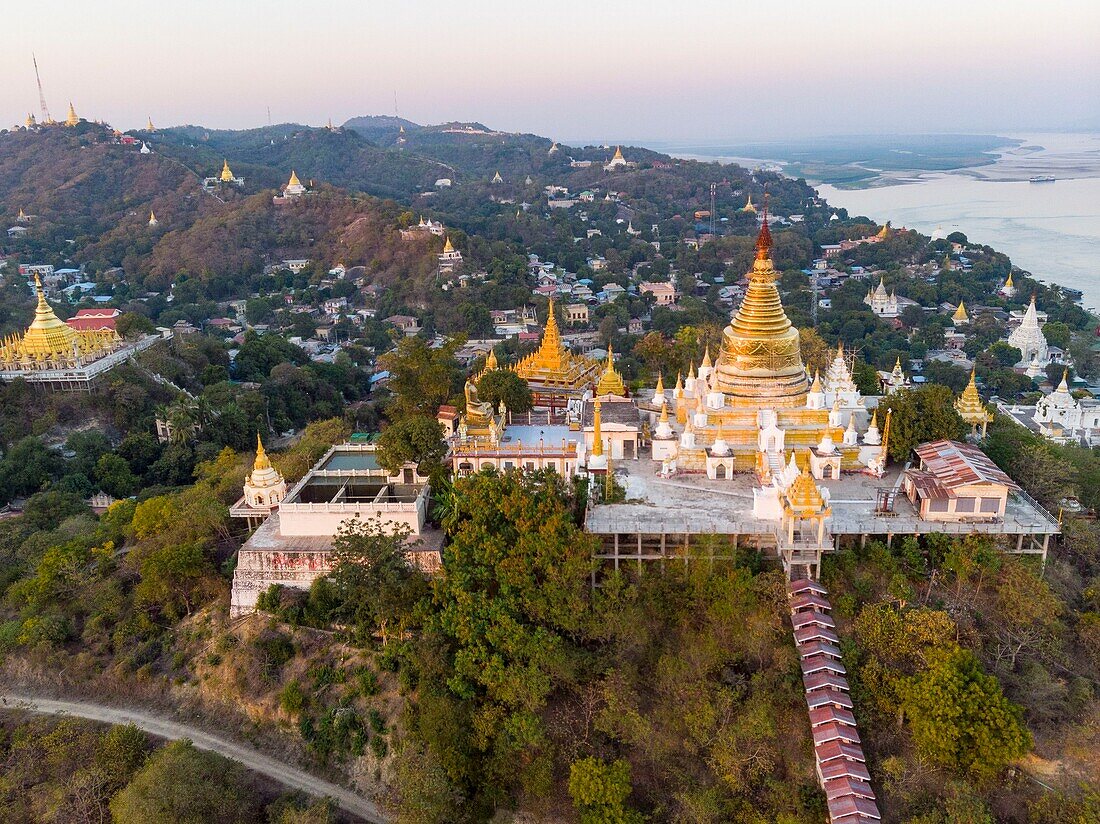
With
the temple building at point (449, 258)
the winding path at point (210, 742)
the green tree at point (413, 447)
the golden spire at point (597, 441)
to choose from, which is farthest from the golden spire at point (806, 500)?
the temple building at point (449, 258)

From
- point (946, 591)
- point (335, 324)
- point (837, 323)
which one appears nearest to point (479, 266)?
point (335, 324)

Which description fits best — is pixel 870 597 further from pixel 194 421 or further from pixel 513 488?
pixel 194 421

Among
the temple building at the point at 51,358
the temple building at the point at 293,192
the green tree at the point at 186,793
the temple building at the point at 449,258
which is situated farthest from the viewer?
the temple building at the point at 293,192

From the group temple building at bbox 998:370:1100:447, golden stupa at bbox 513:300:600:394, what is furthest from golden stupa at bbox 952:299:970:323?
golden stupa at bbox 513:300:600:394

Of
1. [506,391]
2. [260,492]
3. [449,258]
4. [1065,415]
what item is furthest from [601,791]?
[449,258]

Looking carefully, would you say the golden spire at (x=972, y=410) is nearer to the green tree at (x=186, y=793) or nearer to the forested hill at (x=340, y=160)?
the green tree at (x=186, y=793)

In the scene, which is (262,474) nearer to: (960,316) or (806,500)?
(806,500)
